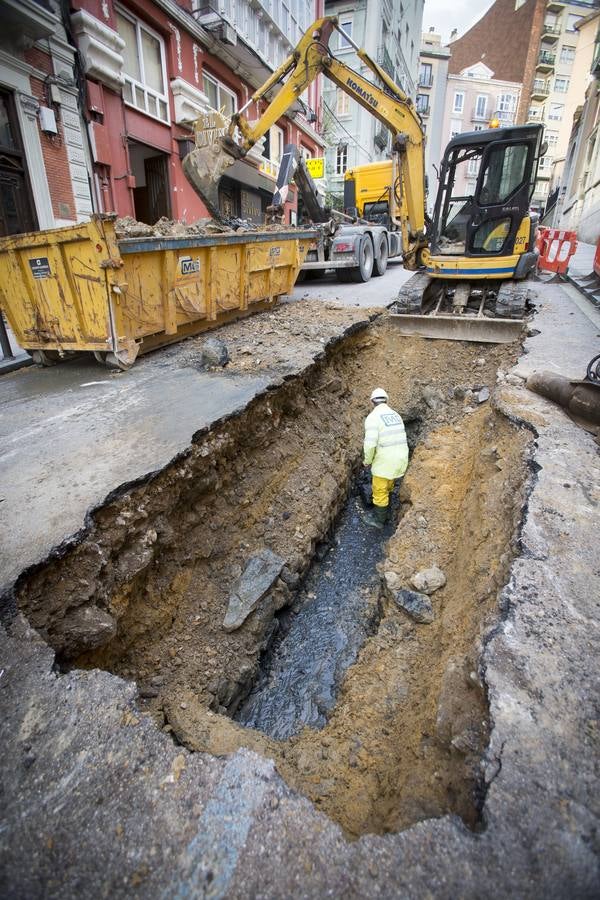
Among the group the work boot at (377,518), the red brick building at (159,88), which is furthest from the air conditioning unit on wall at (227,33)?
the work boot at (377,518)

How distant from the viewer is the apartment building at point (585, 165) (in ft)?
69.2

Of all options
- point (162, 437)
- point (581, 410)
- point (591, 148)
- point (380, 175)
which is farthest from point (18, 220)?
point (591, 148)

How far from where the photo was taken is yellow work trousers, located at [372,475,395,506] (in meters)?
5.27

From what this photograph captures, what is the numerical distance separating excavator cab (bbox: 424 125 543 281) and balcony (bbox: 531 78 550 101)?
145 feet

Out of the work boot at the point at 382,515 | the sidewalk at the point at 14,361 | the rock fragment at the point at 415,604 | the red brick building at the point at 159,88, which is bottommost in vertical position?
the work boot at the point at 382,515

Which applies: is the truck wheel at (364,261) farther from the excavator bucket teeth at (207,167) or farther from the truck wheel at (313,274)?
the excavator bucket teeth at (207,167)

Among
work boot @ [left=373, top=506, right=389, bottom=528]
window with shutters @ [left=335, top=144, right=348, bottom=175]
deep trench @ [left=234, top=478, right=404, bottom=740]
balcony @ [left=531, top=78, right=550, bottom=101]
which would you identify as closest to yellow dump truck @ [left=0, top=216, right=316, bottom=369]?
deep trench @ [left=234, top=478, right=404, bottom=740]

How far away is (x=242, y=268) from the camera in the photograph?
6.84 meters

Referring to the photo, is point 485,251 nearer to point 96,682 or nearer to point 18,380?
point 18,380

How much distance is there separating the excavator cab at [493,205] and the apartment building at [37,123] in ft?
23.1

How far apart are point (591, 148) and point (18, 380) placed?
30.9 meters

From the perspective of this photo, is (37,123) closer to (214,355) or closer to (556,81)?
Answer: (214,355)

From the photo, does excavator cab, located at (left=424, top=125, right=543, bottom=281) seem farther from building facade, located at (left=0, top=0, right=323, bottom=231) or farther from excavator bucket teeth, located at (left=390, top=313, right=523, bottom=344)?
building facade, located at (left=0, top=0, right=323, bottom=231)

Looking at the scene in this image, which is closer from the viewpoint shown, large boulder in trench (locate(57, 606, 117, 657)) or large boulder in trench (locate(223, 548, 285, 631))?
large boulder in trench (locate(57, 606, 117, 657))
